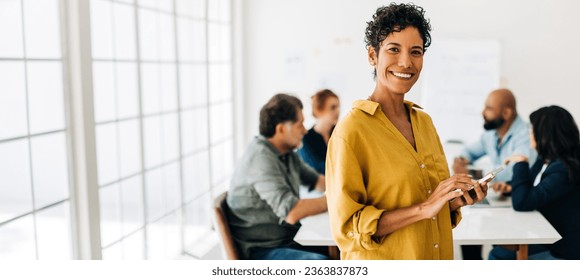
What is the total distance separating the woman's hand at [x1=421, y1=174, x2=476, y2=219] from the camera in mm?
1014

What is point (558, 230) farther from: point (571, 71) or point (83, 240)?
point (83, 240)

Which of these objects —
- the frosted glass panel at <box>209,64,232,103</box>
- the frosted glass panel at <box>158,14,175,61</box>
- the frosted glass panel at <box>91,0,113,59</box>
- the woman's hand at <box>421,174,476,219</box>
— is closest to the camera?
the woman's hand at <box>421,174,476,219</box>

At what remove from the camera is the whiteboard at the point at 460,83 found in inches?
114

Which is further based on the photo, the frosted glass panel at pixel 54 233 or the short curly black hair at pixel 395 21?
the frosted glass panel at pixel 54 233

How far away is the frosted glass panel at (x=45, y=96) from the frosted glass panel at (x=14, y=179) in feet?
0.24

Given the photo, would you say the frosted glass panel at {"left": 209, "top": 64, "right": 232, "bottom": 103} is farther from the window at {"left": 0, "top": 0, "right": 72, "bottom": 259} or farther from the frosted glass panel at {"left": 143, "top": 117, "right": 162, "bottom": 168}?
the window at {"left": 0, "top": 0, "right": 72, "bottom": 259}

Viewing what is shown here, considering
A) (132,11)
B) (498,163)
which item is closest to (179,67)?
(132,11)

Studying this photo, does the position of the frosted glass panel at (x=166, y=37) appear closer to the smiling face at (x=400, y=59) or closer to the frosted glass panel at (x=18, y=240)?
the frosted glass panel at (x=18, y=240)

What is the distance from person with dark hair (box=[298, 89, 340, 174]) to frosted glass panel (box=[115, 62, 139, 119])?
766 millimetres

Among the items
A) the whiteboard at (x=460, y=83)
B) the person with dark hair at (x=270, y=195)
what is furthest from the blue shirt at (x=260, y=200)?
the whiteboard at (x=460, y=83)

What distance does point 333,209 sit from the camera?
42.0 inches

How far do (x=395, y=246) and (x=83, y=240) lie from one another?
3.29ft

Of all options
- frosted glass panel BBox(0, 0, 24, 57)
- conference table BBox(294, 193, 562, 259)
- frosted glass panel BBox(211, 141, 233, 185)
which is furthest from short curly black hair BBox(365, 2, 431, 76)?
frosted glass panel BBox(211, 141, 233, 185)

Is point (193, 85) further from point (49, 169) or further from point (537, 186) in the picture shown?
point (537, 186)
